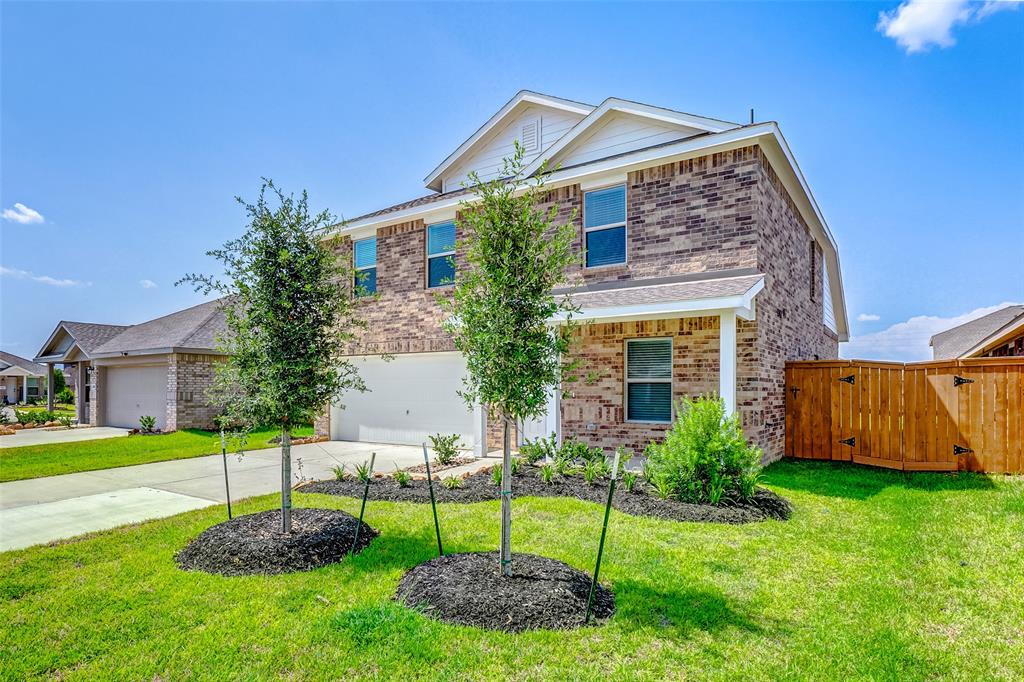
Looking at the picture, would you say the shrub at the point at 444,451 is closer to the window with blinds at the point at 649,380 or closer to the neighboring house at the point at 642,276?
the neighboring house at the point at 642,276

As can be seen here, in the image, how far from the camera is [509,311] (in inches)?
167

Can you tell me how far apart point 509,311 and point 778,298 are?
799 centimetres

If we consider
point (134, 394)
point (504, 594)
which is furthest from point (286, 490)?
point (134, 394)

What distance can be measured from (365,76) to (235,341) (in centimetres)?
692

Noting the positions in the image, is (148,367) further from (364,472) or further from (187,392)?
(364,472)

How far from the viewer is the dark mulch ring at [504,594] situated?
3.69 m

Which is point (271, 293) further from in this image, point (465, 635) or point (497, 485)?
point (497, 485)

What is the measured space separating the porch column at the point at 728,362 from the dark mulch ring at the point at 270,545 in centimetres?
540

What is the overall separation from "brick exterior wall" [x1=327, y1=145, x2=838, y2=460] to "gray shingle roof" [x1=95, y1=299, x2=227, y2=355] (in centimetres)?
1079

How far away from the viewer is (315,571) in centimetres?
477

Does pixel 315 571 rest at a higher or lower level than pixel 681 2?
lower

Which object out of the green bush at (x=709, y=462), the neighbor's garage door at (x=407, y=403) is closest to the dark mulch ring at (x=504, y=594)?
the green bush at (x=709, y=462)

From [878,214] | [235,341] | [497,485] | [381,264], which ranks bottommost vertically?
[497,485]

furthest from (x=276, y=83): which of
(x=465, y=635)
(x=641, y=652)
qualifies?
(x=641, y=652)
